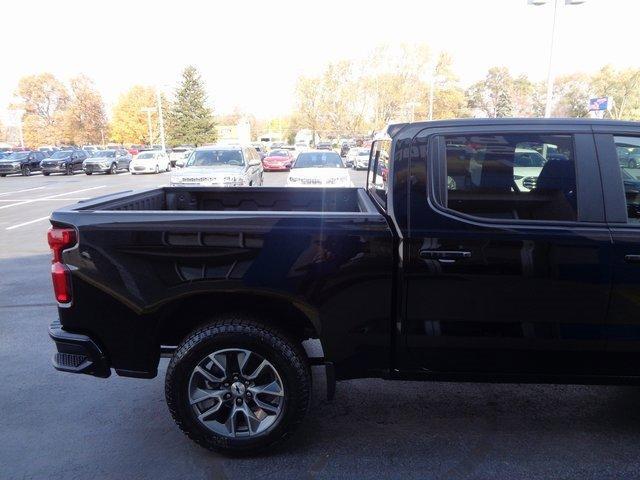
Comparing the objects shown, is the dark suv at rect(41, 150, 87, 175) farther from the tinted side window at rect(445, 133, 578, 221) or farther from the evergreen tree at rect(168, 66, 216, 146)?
the tinted side window at rect(445, 133, 578, 221)

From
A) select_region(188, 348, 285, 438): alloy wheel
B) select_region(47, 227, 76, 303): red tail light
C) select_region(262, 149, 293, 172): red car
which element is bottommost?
select_region(262, 149, 293, 172): red car

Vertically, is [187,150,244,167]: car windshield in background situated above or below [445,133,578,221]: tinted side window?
below

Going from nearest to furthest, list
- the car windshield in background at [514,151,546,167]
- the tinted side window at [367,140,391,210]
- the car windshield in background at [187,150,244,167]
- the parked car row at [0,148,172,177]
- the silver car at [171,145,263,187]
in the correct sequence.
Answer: the car windshield in background at [514,151,546,167], the tinted side window at [367,140,391,210], the silver car at [171,145,263,187], the car windshield in background at [187,150,244,167], the parked car row at [0,148,172,177]

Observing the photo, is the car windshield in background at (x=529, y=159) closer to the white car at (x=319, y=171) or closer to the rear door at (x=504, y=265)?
the rear door at (x=504, y=265)

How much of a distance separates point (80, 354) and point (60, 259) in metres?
0.58

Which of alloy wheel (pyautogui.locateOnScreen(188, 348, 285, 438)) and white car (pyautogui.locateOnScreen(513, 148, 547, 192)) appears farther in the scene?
white car (pyautogui.locateOnScreen(513, 148, 547, 192))

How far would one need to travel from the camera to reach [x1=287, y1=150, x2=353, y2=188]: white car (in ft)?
52.7

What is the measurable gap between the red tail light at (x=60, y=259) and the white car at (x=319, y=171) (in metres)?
12.1

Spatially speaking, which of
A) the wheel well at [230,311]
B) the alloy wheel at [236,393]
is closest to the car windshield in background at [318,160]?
the wheel well at [230,311]

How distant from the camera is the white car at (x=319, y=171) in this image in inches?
632

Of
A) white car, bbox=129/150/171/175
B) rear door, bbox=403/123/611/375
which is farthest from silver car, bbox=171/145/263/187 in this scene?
white car, bbox=129/150/171/175

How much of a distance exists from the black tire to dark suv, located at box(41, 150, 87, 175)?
119 ft

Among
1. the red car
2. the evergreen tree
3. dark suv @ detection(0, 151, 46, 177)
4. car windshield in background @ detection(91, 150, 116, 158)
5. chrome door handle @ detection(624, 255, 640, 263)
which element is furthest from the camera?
the evergreen tree

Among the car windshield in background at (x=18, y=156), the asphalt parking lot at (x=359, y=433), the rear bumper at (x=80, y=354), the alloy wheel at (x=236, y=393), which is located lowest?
the car windshield in background at (x=18, y=156)
